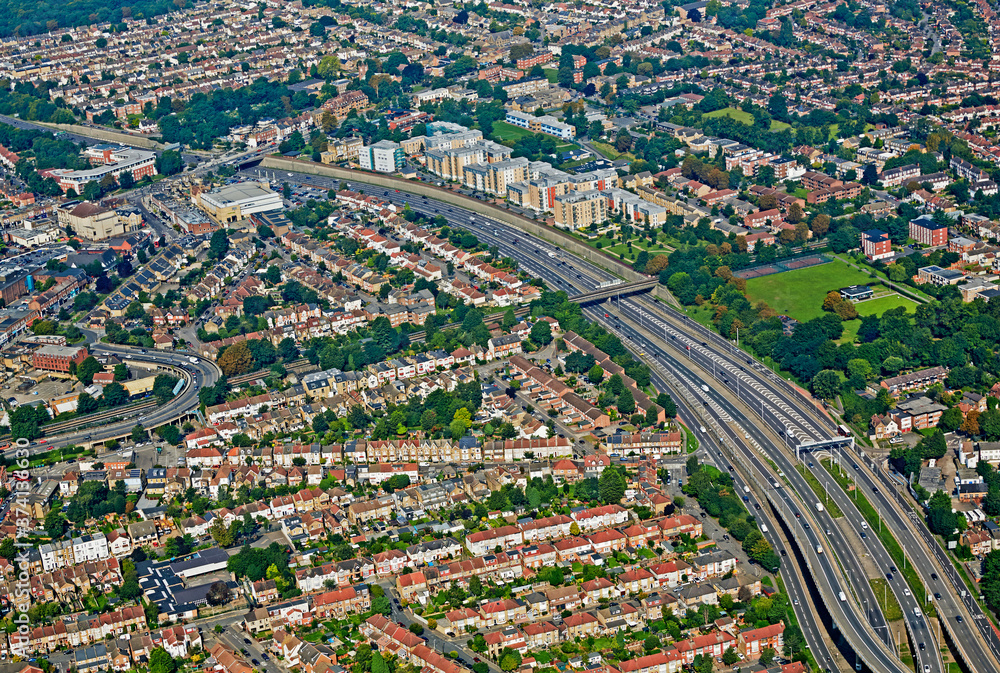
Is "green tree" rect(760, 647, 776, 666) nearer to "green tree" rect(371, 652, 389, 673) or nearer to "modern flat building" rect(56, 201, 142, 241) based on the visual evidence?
"green tree" rect(371, 652, 389, 673)

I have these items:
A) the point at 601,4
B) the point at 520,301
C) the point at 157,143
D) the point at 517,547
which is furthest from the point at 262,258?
the point at 601,4

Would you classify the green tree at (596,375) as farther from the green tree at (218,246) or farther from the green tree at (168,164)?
the green tree at (168,164)

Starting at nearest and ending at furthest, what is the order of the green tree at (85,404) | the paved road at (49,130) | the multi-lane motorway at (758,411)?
the multi-lane motorway at (758,411) → the green tree at (85,404) → the paved road at (49,130)

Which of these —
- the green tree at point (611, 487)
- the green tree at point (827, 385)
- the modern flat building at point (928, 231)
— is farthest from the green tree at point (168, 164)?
the green tree at point (611, 487)

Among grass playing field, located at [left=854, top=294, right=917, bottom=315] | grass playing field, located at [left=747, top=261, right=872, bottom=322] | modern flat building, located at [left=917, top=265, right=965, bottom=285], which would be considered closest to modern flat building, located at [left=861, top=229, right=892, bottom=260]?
grass playing field, located at [left=747, top=261, right=872, bottom=322]

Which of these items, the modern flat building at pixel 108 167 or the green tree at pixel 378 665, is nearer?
the green tree at pixel 378 665

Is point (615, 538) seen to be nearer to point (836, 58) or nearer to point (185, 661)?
point (185, 661)
